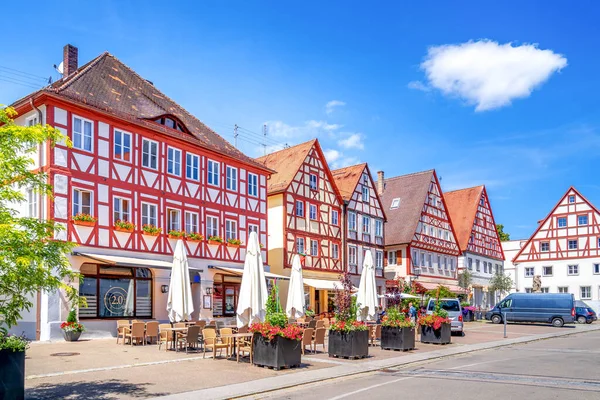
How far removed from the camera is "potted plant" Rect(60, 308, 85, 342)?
2211cm

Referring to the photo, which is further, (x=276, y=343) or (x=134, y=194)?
(x=134, y=194)

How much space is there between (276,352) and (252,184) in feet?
63.2

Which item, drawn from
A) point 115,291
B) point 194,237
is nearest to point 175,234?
point 194,237

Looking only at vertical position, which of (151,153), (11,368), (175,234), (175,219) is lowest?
(11,368)

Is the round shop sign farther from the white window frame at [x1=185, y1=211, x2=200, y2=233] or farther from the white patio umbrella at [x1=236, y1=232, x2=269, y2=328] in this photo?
the white patio umbrella at [x1=236, y1=232, x2=269, y2=328]

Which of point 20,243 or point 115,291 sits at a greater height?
point 20,243

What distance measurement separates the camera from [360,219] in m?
44.8

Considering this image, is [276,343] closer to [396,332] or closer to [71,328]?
[396,332]

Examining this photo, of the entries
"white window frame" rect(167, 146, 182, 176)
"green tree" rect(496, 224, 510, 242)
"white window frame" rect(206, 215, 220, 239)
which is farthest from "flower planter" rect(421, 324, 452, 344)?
"green tree" rect(496, 224, 510, 242)

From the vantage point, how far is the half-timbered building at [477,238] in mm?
59672

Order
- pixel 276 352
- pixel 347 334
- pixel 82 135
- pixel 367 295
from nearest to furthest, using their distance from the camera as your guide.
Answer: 1. pixel 276 352
2. pixel 347 334
3. pixel 367 295
4. pixel 82 135

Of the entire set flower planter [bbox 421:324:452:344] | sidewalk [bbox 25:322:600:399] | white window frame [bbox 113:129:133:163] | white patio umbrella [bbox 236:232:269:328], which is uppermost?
white window frame [bbox 113:129:133:163]

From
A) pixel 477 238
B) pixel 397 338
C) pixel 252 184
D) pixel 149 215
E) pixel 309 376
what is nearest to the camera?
pixel 309 376

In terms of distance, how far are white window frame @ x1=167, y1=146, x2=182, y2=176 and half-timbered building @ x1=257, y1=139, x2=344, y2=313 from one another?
9.17 m
